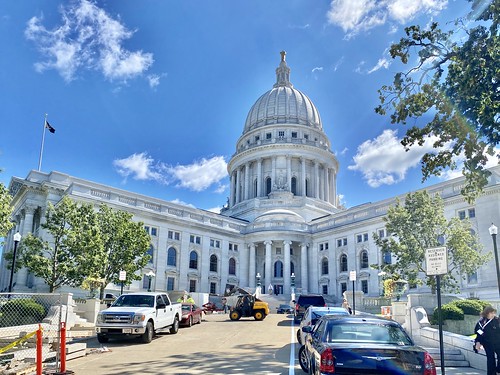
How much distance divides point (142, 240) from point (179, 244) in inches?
933

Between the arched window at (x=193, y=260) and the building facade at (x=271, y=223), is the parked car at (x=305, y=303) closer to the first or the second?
the building facade at (x=271, y=223)

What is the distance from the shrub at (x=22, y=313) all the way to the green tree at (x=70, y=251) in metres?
11.4

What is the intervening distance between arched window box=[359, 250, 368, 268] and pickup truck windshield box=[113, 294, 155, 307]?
45.0 meters

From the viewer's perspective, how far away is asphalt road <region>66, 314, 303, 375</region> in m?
12.3

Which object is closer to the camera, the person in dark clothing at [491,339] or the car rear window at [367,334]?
the car rear window at [367,334]

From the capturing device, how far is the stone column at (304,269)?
6606 centimetres

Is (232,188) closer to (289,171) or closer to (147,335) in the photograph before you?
(289,171)

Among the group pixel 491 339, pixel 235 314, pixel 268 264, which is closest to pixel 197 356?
pixel 491 339

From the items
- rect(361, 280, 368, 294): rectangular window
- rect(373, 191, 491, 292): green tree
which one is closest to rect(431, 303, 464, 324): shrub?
rect(373, 191, 491, 292): green tree

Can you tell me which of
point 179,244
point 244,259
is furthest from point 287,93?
point 179,244

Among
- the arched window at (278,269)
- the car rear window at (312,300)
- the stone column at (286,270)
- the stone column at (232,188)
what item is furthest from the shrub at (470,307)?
the stone column at (232,188)

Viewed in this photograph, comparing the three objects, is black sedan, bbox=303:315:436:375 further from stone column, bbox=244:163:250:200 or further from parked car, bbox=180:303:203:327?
stone column, bbox=244:163:250:200

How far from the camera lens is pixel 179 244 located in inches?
2424

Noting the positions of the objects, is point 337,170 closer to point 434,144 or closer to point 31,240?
point 31,240
